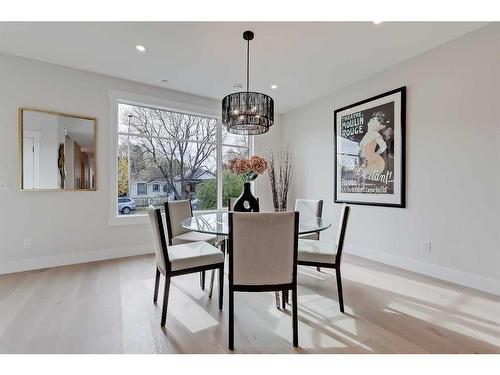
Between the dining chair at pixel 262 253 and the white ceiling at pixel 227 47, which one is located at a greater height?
the white ceiling at pixel 227 47

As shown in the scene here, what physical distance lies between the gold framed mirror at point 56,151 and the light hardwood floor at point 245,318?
1225 mm

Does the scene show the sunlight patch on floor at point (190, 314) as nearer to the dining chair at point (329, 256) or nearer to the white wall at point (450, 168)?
the dining chair at point (329, 256)

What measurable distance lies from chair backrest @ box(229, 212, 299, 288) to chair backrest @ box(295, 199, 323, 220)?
1.30m

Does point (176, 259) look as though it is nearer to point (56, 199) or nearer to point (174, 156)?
point (56, 199)

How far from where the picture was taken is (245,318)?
206 cm

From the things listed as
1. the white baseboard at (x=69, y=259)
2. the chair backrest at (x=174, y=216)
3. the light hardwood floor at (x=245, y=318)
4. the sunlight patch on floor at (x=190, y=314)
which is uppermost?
the chair backrest at (x=174, y=216)

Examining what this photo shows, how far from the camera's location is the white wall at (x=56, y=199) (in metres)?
3.11

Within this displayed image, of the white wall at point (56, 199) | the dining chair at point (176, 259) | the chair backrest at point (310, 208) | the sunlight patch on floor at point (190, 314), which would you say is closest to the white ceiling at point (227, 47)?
the white wall at point (56, 199)

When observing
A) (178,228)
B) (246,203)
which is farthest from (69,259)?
(246,203)

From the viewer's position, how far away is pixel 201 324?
1.97m

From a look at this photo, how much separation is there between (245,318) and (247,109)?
1939mm

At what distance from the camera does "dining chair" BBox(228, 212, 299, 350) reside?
1.66m

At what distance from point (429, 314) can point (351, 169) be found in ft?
7.51
